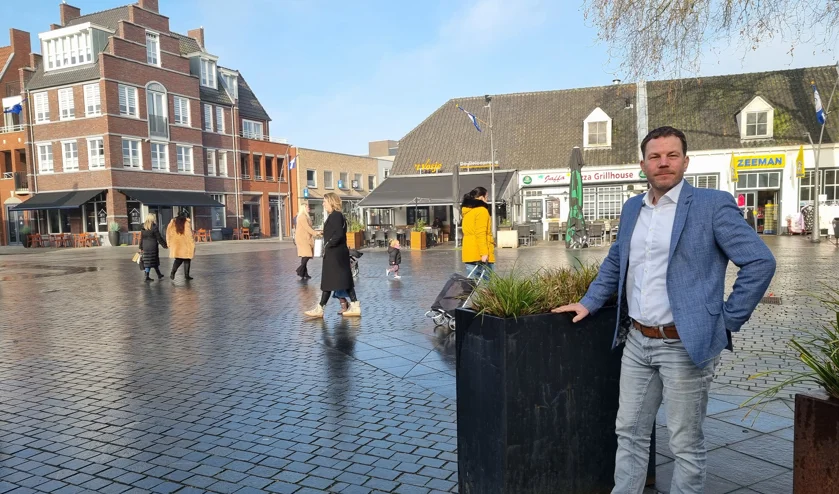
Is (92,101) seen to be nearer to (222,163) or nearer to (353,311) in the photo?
(222,163)

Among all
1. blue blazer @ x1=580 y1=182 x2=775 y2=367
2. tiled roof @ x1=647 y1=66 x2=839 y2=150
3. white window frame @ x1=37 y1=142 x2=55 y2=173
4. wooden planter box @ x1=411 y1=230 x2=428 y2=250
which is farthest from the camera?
white window frame @ x1=37 y1=142 x2=55 y2=173

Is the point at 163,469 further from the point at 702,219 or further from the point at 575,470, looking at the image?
the point at 702,219

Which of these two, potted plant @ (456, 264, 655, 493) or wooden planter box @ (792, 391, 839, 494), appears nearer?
wooden planter box @ (792, 391, 839, 494)

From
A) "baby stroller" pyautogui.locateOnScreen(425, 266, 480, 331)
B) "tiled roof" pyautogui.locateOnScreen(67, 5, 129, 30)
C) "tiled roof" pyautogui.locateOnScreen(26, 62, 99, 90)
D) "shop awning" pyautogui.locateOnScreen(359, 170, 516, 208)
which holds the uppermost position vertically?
"tiled roof" pyautogui.locateOnScreen(67, 5, 129, 30)

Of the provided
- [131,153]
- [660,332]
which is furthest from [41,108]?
[660,332]

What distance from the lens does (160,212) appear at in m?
39.0

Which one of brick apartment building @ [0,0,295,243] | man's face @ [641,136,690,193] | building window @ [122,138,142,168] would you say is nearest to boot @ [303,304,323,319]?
man's face @ [641,136,690,193]

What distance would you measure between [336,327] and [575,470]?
582 centimetres

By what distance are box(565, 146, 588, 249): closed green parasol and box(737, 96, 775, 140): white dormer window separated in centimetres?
1398

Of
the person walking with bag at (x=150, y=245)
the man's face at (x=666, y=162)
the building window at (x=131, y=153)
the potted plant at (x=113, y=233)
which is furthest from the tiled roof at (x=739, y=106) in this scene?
the man's face at (x=666, y=162)

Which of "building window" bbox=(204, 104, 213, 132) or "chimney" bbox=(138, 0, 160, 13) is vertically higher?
"chimney" bbox=(138, 0, 160, 13)

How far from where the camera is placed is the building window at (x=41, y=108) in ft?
122

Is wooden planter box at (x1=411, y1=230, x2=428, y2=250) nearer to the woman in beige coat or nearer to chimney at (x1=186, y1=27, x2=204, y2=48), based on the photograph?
the woman in beige coat

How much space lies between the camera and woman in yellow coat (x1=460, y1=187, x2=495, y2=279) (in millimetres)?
8148
